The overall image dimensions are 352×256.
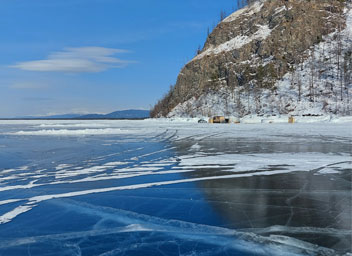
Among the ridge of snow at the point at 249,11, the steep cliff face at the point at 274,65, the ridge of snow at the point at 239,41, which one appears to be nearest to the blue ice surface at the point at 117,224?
the steep cliff face at the point at 274,65

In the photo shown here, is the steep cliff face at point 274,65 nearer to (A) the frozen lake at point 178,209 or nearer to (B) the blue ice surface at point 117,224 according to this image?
(A) the frozen lake at point 178,209

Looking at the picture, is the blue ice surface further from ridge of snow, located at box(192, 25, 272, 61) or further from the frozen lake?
ridge of snow, located at box(192, 25, 272, 61)

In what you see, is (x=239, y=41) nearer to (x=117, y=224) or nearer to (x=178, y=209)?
(x=178, y=209)

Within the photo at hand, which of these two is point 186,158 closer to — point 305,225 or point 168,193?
point 168,193

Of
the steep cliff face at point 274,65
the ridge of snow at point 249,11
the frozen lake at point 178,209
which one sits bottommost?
the frozen lake at point 178,209

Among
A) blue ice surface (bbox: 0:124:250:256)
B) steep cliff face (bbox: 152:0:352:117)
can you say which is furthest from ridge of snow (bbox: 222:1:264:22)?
blue ice surface (bbox: 0:124:250:256)

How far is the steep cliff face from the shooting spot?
7531 cm

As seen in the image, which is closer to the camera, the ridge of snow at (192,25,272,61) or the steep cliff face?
the steep cliff face

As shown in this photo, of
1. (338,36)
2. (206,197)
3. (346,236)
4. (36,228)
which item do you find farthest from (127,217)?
(338,36)

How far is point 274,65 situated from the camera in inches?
3433

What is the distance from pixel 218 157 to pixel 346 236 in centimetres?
779

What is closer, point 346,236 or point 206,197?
point 346,236

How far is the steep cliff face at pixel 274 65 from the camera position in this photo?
75312 mm

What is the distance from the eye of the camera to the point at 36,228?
4.75m
